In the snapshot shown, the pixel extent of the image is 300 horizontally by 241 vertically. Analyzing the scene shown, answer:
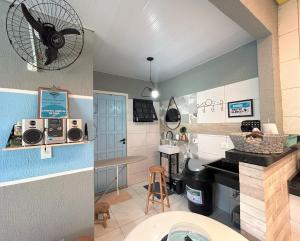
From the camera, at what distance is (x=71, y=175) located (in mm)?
1446

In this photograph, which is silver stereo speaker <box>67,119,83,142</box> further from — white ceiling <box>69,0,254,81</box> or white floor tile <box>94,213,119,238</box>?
white floor tile <box>94,213,119,238</box>

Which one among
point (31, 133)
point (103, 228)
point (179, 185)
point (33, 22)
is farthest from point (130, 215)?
point (33, 22)

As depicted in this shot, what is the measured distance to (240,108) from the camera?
2.02 meters

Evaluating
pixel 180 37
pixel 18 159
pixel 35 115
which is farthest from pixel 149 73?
pixel 18 159

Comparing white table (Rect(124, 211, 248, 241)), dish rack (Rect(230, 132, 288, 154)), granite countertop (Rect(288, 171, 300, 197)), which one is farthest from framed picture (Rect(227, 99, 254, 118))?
white table (Rect(124, 211, 248, 241))

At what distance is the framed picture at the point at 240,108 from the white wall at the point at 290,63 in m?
0.40

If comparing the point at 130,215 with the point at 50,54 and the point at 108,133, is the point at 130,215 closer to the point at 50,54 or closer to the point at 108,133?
the point at 108,133

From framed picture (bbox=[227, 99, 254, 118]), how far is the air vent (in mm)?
1708

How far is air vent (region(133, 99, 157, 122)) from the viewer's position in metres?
3.26

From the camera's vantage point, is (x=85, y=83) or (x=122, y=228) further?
(x=122, y=228)

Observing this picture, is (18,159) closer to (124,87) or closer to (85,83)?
(85,83)

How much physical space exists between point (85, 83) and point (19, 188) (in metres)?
1.10

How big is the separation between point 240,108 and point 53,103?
2.23 m

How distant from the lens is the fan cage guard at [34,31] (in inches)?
49.0
